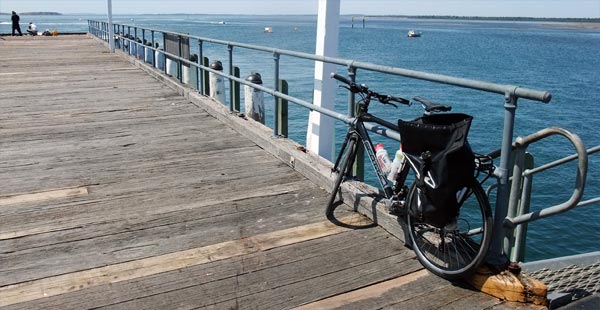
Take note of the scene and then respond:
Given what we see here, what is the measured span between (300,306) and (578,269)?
2.71 m

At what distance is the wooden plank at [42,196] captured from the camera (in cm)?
445

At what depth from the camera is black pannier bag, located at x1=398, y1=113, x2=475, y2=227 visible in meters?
2.82

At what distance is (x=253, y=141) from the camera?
21.2 feet

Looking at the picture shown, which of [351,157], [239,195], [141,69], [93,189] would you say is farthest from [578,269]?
[141,69]

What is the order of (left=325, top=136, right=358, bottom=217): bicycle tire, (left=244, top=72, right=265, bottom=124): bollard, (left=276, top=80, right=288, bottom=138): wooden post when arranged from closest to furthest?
(left=325, top=136, right=358, bottom=217): bicycle tire
(left=276, top=80, right=288, bottom=138): wooden post
(left=244, top=72, right=265, bottom=124): bollard

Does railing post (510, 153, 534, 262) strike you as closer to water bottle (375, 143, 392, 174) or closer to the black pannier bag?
water bottle (375, 143, 392, 174)

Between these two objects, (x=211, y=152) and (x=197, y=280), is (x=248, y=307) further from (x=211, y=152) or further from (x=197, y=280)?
(x=211, y=152)

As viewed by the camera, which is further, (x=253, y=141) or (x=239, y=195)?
(x=253, y=141)

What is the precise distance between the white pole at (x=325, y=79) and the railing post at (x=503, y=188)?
8.75 ft

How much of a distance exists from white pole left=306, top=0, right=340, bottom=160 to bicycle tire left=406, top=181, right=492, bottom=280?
2218mm

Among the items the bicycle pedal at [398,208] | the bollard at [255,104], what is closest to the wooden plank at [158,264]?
the bicycle pedal at [398,208]

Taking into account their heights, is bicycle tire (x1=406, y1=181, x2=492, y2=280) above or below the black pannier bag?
below

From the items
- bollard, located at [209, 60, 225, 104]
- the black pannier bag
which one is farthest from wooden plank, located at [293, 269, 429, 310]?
bollard, located at [209, 60, 225, 104]

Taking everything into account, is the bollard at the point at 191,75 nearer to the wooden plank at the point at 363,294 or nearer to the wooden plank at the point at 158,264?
the wooden plank at the point at 158,264
